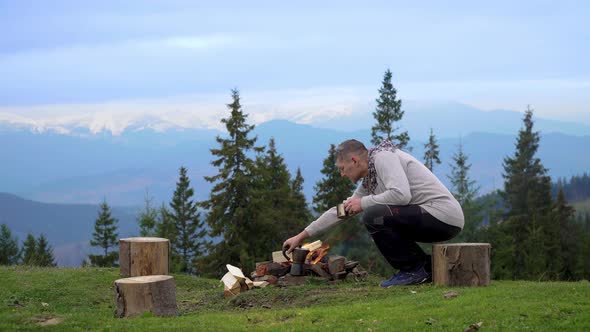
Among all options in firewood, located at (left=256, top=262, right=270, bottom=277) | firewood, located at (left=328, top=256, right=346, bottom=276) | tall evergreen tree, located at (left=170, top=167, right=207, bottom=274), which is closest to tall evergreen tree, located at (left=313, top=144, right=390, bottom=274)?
tall evergreen tree, located at (left=170, top=167, right=207, bottom=274)

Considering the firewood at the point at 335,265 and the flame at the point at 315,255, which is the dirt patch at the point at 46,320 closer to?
the firewood at the point at 335,265

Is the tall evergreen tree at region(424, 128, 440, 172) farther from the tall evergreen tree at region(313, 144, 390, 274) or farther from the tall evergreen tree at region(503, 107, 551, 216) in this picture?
the tall evergreen tree at region(503, 107, 551, 216)

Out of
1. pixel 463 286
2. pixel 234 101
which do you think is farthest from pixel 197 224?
pixel 463 286

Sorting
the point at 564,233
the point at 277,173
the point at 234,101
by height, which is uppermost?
the point at 234,101

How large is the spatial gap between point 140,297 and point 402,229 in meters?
3.62

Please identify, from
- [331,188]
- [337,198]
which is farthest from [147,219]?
[337,198]

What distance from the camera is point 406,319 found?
7.19m

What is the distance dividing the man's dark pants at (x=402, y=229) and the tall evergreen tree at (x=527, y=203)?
1993 inches

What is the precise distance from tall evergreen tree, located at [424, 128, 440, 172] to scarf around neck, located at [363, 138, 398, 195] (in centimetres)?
5367

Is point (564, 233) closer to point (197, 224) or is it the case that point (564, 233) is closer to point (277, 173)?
point (277, 173)

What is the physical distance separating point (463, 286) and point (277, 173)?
1997 inches

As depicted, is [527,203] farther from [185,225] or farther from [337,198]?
[185,225]

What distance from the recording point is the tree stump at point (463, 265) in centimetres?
918

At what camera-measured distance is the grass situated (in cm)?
697
